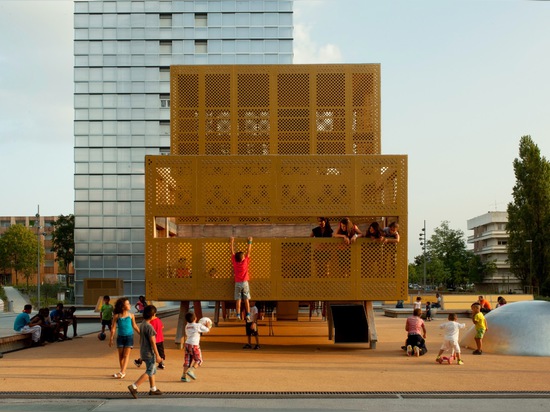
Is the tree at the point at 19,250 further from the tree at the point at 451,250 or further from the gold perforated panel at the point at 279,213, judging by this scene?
the gold perforated panel at the point at 279,213

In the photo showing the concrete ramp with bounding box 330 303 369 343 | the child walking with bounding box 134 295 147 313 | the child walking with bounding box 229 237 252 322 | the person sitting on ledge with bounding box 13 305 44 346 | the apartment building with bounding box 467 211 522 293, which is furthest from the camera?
the apartment building with bounding box 467 211 522 293

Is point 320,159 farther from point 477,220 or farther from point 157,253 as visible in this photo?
point 477,220

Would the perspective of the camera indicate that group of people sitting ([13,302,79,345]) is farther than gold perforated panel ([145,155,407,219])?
Yes

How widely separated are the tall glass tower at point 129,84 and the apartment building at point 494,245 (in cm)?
6078

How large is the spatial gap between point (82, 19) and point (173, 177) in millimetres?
49310

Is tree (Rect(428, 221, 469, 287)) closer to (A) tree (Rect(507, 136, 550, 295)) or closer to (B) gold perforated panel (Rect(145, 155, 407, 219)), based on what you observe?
(A) tree (Rect(507, 136, 550, 295))

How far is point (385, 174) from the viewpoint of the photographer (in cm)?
1783

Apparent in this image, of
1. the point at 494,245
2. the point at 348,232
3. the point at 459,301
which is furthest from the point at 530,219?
the point at 494,245

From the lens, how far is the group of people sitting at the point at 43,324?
19.7 m

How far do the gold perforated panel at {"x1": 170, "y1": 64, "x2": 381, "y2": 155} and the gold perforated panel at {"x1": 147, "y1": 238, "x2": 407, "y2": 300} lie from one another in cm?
376

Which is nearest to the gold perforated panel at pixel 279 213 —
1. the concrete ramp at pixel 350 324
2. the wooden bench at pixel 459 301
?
the concrete ramp at pixel 350 324

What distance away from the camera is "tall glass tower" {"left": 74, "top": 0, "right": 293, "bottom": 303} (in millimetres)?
61031

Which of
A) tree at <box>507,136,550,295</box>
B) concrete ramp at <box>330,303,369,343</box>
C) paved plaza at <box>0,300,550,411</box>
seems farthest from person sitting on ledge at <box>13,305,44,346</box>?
tree at <box>507,136,550,295</box>

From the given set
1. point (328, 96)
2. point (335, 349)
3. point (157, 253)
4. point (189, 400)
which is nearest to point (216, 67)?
point (328, 96)
